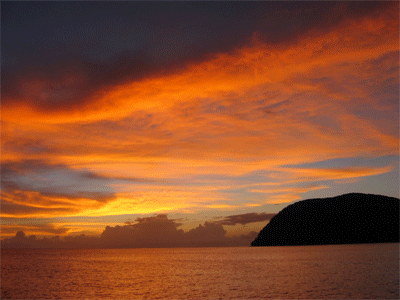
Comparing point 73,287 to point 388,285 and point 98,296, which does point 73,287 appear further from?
point 388,285

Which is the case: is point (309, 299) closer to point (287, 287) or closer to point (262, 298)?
point (262, 298)

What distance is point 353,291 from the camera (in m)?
56.8

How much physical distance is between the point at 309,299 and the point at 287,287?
12.5 meters

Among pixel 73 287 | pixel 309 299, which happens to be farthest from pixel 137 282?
pixel 309 299

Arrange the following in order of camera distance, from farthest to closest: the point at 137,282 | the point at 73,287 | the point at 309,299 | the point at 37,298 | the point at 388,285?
the point at 137,282 → the point at 73,287 → the point at 388,285 → the point at 37,298 → the point at 309,299

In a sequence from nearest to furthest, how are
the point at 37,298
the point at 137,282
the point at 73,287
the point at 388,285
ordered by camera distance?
the point at 37,298, the point at 388,285, the point at 73,287, the point at 137,282

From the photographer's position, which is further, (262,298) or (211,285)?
(211,285)

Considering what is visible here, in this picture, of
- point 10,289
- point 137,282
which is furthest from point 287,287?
point 10,289

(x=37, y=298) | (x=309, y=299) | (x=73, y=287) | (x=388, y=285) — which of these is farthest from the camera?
(x=73, y=287)

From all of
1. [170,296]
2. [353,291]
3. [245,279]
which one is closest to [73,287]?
[170,296]

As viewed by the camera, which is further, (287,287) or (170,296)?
(287,287)

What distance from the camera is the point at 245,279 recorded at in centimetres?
7506

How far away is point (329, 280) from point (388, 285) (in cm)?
1179

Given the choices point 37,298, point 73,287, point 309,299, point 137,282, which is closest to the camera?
point 309,299
